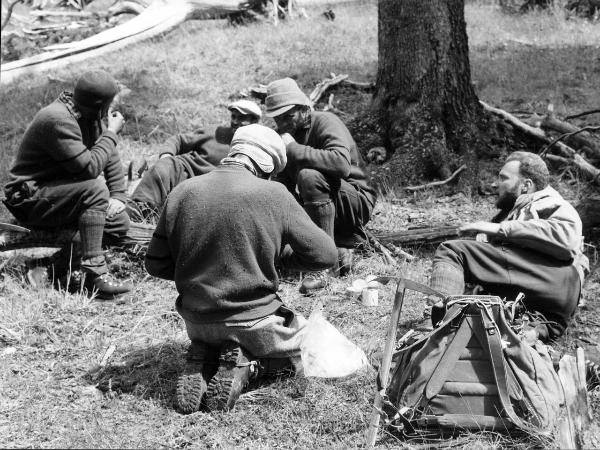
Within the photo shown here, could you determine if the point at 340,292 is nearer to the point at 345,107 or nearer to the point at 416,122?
the point at 416,122

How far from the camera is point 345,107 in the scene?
863 cm

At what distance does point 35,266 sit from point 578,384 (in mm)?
4158

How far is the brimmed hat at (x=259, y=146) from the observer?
4066mm


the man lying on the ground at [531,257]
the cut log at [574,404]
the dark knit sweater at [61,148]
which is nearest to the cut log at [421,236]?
the man lying on the ground at [531,257]

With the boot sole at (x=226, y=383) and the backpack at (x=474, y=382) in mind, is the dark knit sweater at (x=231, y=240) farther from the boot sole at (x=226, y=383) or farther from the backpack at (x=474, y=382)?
the backpack at (x=474, y=382)

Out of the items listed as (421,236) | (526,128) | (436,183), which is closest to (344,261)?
(421,236)

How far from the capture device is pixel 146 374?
441cm

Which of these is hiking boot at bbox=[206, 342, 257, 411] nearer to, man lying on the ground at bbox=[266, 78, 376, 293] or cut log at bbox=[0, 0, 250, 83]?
man lying on the ground at bbox=[266, 78, 376, 293]

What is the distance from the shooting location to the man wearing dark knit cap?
5398mm

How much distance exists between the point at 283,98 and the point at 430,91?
2.18 m

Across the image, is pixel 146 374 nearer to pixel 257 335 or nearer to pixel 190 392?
pixel 190 392

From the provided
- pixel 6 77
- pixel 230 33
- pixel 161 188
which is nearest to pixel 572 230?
pixel 161 188

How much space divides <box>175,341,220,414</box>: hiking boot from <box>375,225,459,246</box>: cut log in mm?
2246

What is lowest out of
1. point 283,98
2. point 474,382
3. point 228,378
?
point 228,378
